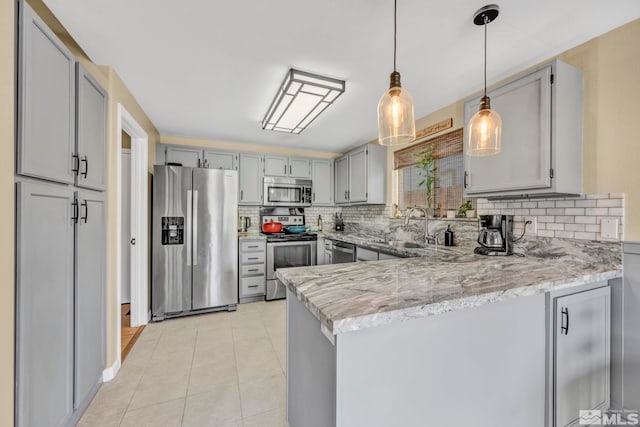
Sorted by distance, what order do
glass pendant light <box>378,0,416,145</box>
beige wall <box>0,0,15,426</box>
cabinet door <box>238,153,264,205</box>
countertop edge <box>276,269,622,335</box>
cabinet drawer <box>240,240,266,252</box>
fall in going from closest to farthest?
countertop edge <box>276,269,622,335</box>
beige wall <box>0,0,15,426</box>
glass pendant light <box>378,0,416,145</box>
cabinet drawer <box>240,240,266,252</box>
cabinet door <box>238,153,264,205</box>

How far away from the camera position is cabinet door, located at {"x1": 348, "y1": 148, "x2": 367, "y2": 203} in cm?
372

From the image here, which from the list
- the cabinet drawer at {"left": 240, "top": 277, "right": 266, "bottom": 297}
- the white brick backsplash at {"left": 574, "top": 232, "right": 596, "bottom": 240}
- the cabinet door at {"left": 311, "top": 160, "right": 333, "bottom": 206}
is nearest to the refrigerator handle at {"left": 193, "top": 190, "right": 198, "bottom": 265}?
the cabinet drawer at {"left": 240, "top": 277, "right": 266, "bottom": 297}

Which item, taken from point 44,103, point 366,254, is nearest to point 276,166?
point 366,254

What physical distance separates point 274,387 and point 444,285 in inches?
57.1

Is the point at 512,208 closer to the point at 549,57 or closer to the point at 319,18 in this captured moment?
the point at 549,57

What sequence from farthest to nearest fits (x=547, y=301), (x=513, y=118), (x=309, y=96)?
1. (x=309, y=96)
2. (x=513, y=118)
3. (x=547, y=301)

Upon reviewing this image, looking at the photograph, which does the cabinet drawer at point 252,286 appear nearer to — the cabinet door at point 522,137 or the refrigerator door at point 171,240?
the refrigerator door at point 171,240

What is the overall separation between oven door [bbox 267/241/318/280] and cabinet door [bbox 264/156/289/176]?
1182mm

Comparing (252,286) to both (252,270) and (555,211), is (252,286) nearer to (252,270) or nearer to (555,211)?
(252,270)

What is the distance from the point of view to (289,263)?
12.6 feet

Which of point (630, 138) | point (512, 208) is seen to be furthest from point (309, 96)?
point (630, 138)

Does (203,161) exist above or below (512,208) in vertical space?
above

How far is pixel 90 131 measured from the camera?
163cm

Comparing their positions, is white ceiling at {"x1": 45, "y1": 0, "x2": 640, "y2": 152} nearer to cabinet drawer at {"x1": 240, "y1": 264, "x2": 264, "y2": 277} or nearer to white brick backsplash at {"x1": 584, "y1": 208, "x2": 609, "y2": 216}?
white brick backsplash at {"x1": 584, "y1": 208, "x2": 609, "y2": 216}
